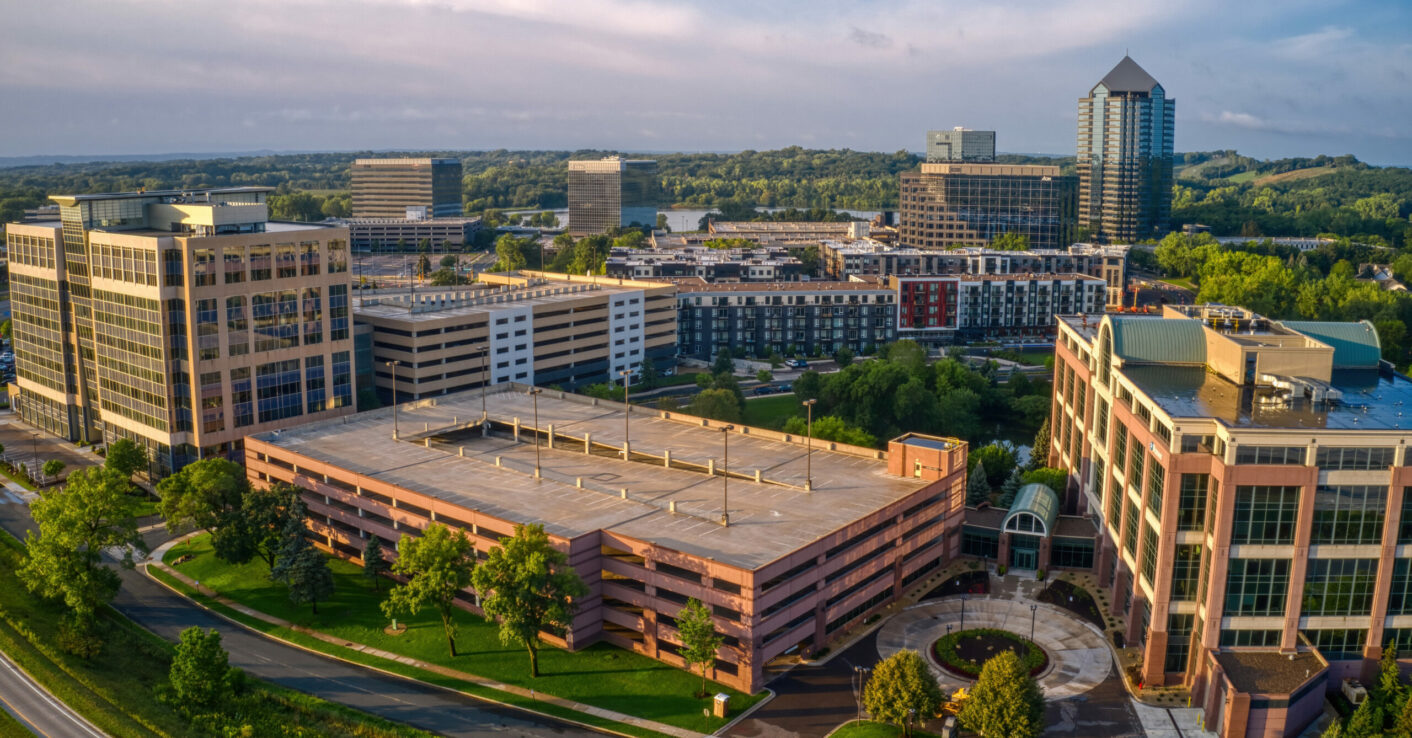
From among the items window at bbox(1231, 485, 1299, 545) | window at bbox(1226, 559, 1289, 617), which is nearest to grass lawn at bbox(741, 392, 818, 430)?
window at bbox(1226, 559, 1289, 617)

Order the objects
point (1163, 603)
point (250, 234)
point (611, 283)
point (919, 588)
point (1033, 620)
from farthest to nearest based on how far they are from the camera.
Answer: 1. point (611, 283)
2. point (250, 234)
3. point (919, 588)
4. point (1033, 620)
5. point (1163, 603)

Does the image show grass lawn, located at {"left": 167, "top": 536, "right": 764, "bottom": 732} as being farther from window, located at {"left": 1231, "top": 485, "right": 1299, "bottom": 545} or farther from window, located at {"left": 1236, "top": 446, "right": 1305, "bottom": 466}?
window, located at {"left": 1236, "top": 446, "right": 1305, "bottom": 466}

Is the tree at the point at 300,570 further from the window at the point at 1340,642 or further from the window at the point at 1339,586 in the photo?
the window at the point at 1340,642

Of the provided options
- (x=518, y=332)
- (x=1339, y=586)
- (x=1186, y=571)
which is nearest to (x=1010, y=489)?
(x=1186, y=571)

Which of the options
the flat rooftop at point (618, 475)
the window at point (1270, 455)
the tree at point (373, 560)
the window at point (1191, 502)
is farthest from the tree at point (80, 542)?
the window at point (1270, 455)

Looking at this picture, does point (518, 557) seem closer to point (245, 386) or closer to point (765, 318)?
point (245, 386)

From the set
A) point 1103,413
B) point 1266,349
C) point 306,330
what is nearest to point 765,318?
point 306,330
